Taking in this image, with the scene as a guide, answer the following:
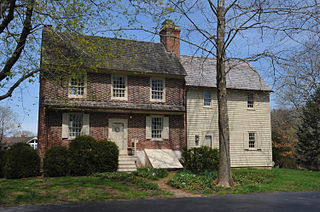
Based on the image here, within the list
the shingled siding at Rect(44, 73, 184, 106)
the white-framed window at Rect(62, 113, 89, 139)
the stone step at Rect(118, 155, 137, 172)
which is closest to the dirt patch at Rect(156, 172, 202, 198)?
the stone step at Rect(118, 155, 137, 172)

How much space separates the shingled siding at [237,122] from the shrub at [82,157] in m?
7.49

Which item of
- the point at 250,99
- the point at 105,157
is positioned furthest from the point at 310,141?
the point at 105,157

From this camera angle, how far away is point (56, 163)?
1530 centimetres

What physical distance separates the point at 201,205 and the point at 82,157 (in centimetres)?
822

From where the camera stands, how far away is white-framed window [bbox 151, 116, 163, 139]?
20250 mm

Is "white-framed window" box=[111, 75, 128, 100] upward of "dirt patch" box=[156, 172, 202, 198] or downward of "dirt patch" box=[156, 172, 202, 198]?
upward

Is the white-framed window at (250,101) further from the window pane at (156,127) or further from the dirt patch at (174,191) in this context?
the dirt patch at (174,191)

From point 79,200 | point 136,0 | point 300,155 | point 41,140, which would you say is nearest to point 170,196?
point 79,200

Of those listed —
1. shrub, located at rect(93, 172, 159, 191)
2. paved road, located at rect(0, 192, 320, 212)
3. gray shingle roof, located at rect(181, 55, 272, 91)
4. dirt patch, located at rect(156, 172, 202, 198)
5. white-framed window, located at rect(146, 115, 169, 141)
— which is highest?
gray shingle roof, located at rect(181, 55, 272, 91)

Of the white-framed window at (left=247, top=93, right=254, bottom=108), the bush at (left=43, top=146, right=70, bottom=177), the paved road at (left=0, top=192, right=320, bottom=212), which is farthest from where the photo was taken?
the white-framed window at (left=247, top=93, right=254, bottom=108)

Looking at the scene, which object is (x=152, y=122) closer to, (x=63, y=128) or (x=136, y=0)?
(x=63, y=128)

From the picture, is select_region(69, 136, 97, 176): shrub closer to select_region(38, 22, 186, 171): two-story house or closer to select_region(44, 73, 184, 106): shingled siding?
select_region(38, 22, 186, 171): two-story house

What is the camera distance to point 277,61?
13500mm

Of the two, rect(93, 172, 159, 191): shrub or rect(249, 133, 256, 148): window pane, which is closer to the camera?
rect(93, 172, 159, 191): shrub
